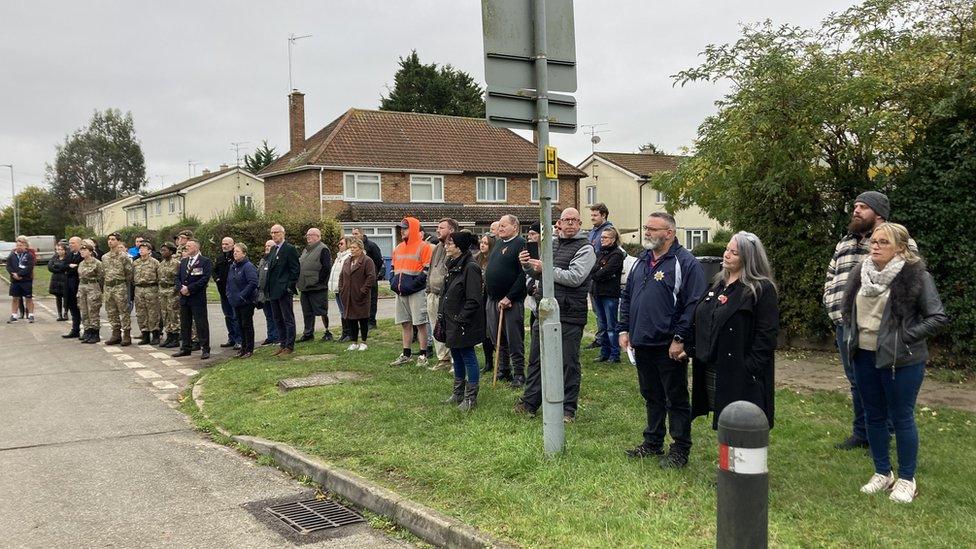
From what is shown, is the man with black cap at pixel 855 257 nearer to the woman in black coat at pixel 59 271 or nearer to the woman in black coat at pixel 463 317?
the woman in black coat at pixel 463 317

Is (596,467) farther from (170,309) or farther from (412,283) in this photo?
(170,309)

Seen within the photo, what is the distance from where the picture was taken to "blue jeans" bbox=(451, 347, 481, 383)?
25.6 feet

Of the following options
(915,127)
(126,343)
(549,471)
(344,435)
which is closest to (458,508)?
(549,471)

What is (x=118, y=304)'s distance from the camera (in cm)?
1472

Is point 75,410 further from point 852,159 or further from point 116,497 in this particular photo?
point 852,159

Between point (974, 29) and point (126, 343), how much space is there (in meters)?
14.8

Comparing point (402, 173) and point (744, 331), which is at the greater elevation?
point (402, 173)

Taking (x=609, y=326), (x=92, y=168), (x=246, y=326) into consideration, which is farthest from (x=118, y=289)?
(x=92, y=168)

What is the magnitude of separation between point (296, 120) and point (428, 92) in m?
15.8

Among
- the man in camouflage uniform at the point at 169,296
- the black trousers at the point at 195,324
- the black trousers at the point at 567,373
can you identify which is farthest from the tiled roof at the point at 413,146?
the black trousers at the point at 567,373

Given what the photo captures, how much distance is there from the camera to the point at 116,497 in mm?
5883

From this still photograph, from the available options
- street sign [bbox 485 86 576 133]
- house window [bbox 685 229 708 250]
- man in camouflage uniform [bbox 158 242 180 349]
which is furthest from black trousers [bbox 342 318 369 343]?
house window [bbox 685 229 708 250]

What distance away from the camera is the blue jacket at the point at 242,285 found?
1201cm

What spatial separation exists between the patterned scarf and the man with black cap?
507 mm
